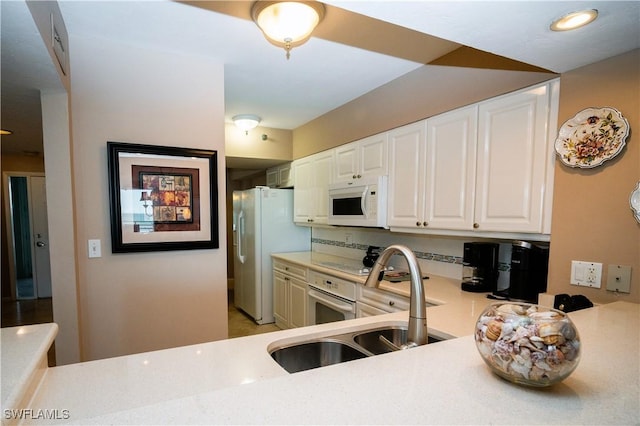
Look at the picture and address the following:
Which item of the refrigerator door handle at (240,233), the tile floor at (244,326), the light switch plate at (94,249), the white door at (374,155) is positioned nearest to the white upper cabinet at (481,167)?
the white door at (374,155)

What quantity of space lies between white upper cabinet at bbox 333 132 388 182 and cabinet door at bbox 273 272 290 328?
1370 millimetres

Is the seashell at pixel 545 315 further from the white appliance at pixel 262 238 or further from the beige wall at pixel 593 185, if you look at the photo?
the white appliance at pixel 262 238

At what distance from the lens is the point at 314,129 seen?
3.61m

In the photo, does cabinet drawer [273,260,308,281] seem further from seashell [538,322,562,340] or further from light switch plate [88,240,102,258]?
seashell [538,322,562,340]

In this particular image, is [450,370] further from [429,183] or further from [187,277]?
[187,277]

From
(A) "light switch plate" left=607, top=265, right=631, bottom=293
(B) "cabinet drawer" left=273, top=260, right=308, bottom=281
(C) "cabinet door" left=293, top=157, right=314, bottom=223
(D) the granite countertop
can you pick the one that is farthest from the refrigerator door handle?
(A) "light switch plate" left=607, top=265, right=631, bottom=293

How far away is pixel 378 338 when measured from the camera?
1.43m

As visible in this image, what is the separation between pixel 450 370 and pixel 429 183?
1578 millimetres

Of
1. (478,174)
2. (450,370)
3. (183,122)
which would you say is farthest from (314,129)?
(450,370)

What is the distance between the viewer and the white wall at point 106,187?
1.87 m

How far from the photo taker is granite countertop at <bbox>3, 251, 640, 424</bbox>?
61 cm

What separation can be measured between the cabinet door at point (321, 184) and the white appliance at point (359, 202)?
0.19 metres

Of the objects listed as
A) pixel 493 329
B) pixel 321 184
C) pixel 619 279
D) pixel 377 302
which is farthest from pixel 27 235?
pixel 619 279

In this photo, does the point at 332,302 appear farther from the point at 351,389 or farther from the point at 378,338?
the point at 351,389
